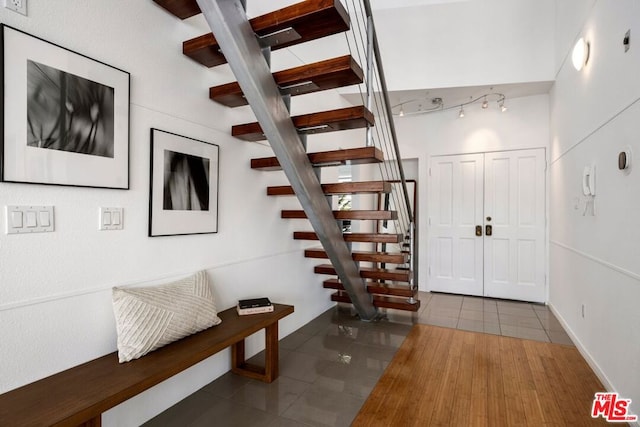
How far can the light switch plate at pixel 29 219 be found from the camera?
1390 mm

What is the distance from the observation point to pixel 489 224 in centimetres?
494

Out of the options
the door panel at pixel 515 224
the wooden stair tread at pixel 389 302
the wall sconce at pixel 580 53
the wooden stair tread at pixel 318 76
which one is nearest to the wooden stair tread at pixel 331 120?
the wooden stair tread at pixel 318 76

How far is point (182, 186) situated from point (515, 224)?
4.64m

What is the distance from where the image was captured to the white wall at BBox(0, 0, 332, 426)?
1438 mm

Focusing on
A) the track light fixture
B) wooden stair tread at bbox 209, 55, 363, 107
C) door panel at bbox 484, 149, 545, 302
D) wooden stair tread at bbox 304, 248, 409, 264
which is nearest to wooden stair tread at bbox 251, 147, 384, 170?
wooden stair tread at bbox 209, 55, 363, 107

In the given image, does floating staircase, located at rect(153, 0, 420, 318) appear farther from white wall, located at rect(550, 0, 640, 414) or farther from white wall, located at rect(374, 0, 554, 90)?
white wall, located at rect(374, 0, 554, 90)

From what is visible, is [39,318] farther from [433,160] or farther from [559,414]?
[433,160]

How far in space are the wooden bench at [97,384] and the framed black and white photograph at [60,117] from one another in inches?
35.7

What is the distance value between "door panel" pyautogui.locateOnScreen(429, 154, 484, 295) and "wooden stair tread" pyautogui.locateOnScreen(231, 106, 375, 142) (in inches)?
135

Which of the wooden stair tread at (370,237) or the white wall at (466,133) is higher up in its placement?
the white wall at (466,133)

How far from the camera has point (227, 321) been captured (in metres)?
2.26

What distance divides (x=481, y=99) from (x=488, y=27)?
0.95 m

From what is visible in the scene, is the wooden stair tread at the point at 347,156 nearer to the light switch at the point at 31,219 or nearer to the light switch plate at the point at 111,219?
the light switch plate at the point at 111,219

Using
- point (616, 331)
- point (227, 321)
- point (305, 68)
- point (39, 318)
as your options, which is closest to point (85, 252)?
point (39, 318)
